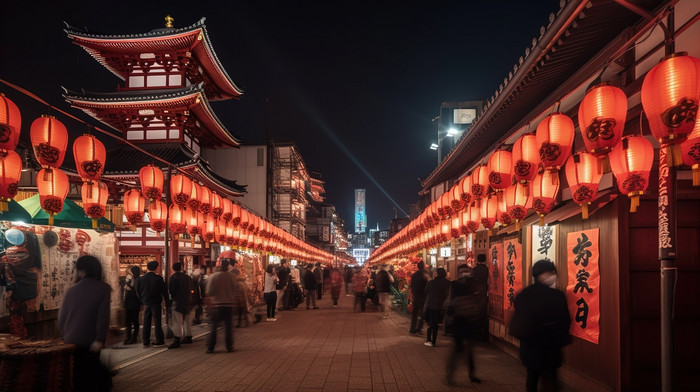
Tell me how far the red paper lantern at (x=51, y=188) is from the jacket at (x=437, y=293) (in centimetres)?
838

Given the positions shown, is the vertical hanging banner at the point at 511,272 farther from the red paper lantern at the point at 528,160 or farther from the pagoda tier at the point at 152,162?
the pagoda tier at the point at 152,162

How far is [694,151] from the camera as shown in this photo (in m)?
4.63

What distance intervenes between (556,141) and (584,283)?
233 centimetres

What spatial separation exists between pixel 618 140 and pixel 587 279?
2603 mm

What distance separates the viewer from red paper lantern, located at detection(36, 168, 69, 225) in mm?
8586

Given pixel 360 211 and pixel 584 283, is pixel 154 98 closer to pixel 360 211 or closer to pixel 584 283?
pixel 584 283

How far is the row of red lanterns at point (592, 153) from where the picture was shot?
4.58m

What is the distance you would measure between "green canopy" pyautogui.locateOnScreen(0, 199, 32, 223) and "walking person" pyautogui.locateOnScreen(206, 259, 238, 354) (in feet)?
13.2

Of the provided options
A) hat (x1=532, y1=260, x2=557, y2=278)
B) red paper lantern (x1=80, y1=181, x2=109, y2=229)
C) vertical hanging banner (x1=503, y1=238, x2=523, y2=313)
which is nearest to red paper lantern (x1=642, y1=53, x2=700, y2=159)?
hat (x1=532, y1=260, x2=557, y2=278)

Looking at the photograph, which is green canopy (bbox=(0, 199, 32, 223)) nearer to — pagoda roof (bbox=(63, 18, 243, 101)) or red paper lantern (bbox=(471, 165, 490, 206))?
red paper lantern (bbox=(471, 165, 490, 206))

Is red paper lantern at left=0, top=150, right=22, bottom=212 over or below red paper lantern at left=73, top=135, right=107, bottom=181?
below

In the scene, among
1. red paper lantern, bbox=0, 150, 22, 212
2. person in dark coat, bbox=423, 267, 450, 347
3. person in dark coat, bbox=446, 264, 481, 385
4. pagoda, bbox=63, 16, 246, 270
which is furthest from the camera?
pagoda, bbox=63, 16, 246, 270

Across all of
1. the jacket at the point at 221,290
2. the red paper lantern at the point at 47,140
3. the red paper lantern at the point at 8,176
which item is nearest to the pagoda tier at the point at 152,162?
the jacket at the point at 221,290

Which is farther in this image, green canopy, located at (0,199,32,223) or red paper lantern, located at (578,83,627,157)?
green canopy, located at (0,199,32,223)
